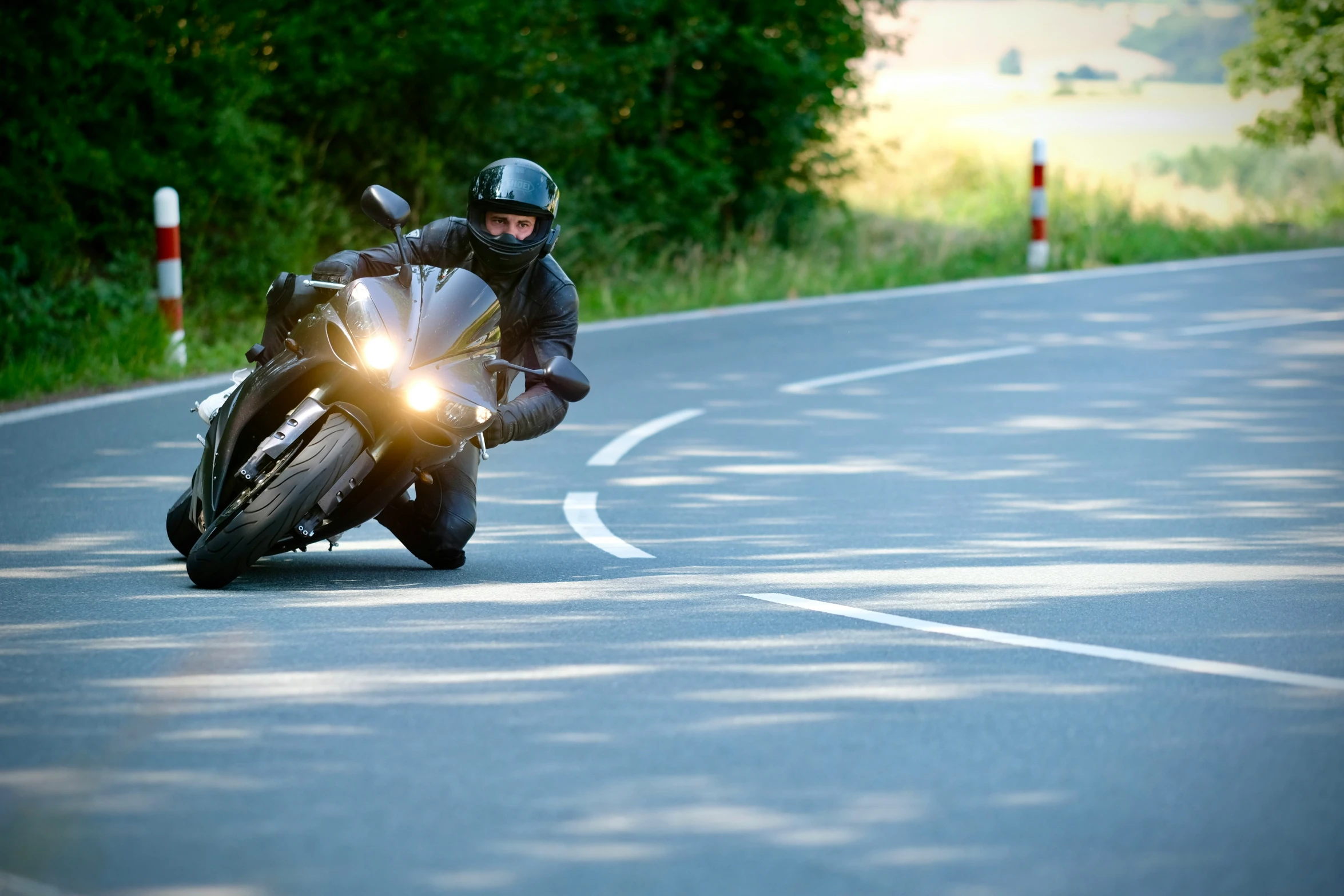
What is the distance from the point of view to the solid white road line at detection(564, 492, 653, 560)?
7984 millimetres

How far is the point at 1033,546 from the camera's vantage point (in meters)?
8.19

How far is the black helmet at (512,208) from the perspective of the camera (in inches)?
287

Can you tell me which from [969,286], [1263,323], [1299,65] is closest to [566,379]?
[1263,323]

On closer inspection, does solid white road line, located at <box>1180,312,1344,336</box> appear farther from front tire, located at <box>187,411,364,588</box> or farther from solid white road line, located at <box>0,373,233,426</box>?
front tire, located at <box>187,411,364,588</box>

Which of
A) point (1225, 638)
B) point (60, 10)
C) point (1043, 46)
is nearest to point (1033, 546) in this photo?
point (1225, 638)

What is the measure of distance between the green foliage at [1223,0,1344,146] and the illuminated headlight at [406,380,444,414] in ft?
80.9

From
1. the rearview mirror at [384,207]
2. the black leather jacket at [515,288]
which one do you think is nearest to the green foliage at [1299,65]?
the black leather jacket at [515,288]

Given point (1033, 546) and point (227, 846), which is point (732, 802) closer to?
point (227, 846)

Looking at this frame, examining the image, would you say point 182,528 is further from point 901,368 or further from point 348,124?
point 348,124

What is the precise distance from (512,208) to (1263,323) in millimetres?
11196

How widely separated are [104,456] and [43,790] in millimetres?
6197

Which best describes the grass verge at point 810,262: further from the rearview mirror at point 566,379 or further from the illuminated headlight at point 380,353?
the rearview mirror at point 566,379

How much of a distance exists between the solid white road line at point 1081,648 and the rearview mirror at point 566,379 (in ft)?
3.30

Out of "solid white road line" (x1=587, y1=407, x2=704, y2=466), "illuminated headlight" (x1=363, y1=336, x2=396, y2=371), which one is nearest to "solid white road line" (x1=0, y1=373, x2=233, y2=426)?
"solid white road line" (x1=587, y1=407, x2=704, y2=466)
